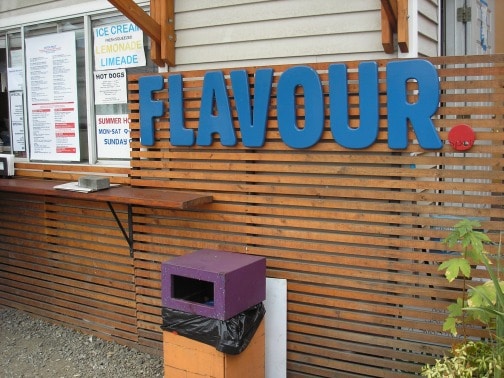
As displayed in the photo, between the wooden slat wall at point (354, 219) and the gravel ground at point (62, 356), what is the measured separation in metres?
1.19

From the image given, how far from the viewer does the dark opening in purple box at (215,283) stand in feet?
12.6

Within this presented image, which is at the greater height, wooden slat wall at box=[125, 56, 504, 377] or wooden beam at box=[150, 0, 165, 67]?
wooden beam at box=[150, 0, 165, 67]

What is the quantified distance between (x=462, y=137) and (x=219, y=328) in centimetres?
198

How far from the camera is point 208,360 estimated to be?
3.98 meters

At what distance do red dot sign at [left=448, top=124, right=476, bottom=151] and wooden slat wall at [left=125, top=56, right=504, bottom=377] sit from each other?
0.06 meters

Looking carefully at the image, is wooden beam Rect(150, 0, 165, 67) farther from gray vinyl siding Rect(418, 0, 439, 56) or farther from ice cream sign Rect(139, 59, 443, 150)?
gray vinyl siding Rect(418, 0, 439, 56)

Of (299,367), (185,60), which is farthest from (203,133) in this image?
(299,367)

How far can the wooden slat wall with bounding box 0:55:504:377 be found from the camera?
12.6 ft

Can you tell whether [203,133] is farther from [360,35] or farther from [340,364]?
[340,364]

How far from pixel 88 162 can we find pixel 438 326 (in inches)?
145

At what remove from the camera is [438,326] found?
3.95 m

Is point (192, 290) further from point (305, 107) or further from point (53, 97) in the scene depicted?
point (53, 97)

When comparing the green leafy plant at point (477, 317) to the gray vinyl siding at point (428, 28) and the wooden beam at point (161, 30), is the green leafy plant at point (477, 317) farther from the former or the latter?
the wooden beam at point (161, 30)

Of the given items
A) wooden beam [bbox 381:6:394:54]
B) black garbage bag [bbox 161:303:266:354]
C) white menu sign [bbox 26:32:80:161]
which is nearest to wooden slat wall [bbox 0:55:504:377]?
wooden beam [bbox 381:6:394:54]
